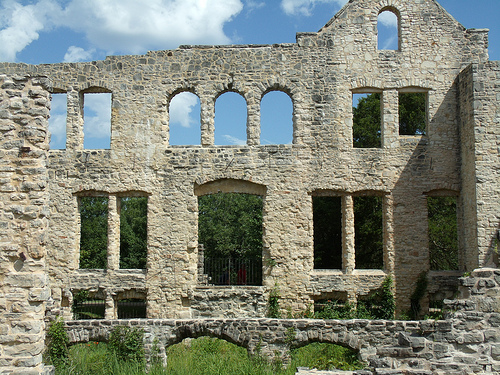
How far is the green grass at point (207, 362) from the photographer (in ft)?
30.5

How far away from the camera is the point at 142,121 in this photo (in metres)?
13.9

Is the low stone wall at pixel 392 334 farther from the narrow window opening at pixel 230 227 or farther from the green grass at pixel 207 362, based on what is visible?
the narrow window opening at pixel 230 227

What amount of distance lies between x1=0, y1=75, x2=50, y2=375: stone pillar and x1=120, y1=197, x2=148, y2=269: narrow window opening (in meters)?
20.2

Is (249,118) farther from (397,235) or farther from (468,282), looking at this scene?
(468,282)

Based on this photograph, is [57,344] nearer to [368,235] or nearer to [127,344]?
[127,344]

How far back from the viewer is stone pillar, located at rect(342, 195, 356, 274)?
43.9 feet

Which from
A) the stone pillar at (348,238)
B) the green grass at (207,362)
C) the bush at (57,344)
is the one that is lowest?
the green grass at (207,362)

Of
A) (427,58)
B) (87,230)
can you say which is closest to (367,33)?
(427,58)

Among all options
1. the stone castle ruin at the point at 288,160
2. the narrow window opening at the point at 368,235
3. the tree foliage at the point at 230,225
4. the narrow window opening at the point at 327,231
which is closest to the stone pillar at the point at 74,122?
the stone castle ruin at the point at 288,160

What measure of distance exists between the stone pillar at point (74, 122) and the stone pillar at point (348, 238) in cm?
785

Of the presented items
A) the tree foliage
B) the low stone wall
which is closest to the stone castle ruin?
the low stone wall

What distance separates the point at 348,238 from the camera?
13.5 m

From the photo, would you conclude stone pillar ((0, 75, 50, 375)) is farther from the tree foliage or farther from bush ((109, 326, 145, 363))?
the tree foliage

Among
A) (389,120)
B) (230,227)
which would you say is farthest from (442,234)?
(230,227)
